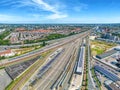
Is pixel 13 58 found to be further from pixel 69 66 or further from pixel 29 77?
pixel 69 66

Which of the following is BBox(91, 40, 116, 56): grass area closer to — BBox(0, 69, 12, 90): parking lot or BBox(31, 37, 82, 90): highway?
BBox(31, 37, 82, 90): highway

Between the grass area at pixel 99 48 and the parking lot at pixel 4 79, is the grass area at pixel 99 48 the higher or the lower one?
the higher one

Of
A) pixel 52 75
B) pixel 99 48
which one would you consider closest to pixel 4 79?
pixel 52 75

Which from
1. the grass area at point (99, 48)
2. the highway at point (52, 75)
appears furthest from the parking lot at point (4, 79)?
the grass area at point (99, 48)

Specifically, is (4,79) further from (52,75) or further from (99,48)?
(99,48)

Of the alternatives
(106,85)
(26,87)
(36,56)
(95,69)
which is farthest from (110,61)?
(26,87)

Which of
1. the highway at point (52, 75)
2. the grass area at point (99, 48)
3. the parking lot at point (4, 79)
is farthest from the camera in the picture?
the grass area at point (99, 48)

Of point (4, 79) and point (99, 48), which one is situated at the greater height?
point (99, 48)

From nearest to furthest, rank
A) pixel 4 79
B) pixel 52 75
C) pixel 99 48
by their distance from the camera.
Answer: pixel 4 79
pixel 52 75
pixel 99 48

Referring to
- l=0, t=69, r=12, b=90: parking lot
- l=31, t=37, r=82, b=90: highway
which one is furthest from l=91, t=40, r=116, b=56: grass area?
l=0, t=69, r=12, b=90: parking lot

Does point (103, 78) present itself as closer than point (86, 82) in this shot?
No

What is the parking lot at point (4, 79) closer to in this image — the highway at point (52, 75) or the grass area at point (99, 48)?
the highway at point (52, 75)
